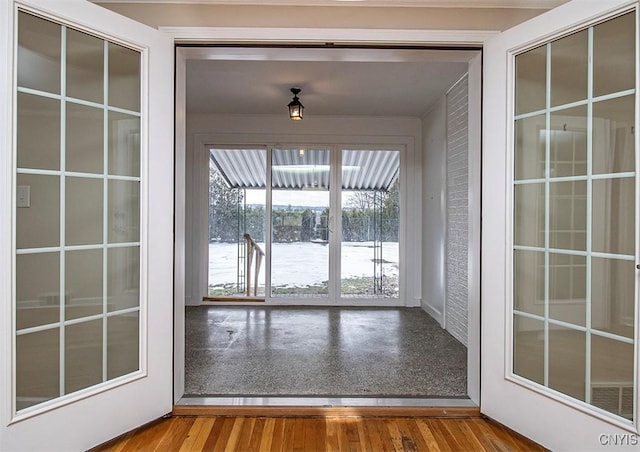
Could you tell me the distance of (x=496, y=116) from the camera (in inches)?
87.9

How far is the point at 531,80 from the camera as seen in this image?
83.8 inches

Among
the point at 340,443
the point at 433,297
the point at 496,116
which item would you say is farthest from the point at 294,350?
the point at 496,116

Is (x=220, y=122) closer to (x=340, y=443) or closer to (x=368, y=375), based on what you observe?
(x=368, y=375)

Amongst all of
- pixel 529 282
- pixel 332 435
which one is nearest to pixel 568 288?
pixel 529 282

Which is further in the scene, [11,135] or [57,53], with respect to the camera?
[57,53]

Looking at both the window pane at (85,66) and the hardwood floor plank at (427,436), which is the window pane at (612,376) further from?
the window pane at (85,66)

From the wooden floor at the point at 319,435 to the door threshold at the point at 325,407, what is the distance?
3 centimetres

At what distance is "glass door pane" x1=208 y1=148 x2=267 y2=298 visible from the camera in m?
5.50

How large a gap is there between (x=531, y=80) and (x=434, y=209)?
2672 mm

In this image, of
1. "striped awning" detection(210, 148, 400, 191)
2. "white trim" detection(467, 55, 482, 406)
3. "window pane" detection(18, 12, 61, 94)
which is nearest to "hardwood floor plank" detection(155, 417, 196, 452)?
"white trim" detection(467, 55, 482, 406)

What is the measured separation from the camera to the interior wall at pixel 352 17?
7.53 feet

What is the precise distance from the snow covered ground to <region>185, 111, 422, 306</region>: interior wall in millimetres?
221

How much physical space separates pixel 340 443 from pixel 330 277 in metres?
3.49

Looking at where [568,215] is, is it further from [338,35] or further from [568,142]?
[338,35]
